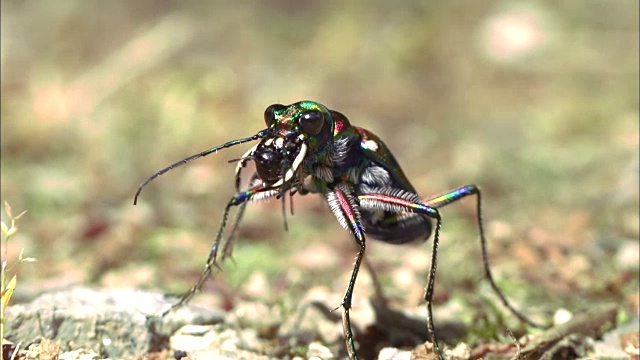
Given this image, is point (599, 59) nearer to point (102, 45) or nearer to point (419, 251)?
point (419, 251)

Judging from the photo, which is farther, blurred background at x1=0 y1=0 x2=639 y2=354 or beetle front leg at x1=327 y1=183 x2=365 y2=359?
blurred background at x1=0 y1=0 x2=639 y2=354

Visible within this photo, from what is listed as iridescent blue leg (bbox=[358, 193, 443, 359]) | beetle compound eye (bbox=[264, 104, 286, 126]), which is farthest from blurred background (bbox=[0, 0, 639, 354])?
beetle compound eye (bbox=[264, 104, 286, 126])

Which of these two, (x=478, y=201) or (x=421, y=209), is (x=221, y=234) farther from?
(x=478, y=201)

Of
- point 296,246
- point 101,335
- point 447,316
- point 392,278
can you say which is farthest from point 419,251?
point 101,335

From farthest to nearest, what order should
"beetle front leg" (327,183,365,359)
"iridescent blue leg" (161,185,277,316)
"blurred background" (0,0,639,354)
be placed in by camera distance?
"blurred background" (0,0,639,354), "iridescent blue leg" (161,185,277,316), "beetle front leg" (327,183,365,359)

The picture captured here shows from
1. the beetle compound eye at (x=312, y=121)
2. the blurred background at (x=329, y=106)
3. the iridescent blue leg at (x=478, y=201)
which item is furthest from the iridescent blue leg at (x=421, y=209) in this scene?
the blurred background at (x=329, y=106)

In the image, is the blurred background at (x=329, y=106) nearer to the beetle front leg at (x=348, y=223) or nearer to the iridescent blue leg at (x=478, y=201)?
the iridescent blue leg at (x=478, y=201)

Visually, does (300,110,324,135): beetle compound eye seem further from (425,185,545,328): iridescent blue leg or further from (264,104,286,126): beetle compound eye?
(425,185,545,328): iridescent blue leg
